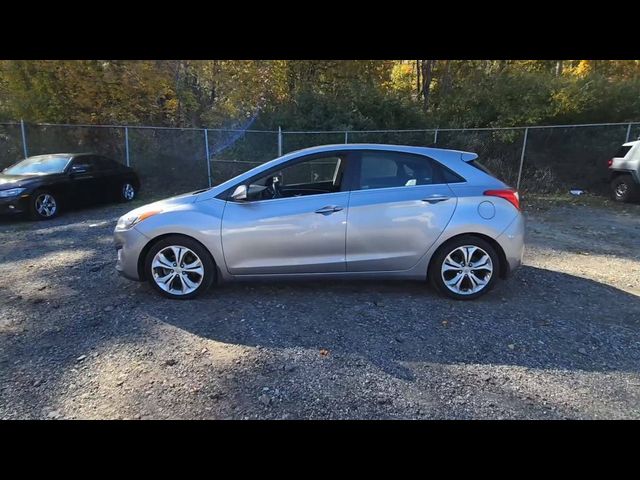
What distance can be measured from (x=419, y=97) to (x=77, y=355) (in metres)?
16.0

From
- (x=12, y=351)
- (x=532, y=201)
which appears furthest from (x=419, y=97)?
(x=12, y=351)

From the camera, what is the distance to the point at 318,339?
3.34 metres

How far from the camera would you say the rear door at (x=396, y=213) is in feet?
12.9

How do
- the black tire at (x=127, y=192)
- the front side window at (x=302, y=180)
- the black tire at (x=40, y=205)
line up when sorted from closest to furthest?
1. the front side window at (x=302, y=180)
2. the black tire at (x=40, y=205)
3. the black tire at (x=127, y=192)

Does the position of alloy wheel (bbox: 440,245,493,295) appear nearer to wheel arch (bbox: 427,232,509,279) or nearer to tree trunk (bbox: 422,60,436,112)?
wheel arch (bbox: 427,232,509,279)

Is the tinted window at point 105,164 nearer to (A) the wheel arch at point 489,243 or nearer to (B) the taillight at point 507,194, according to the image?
(A) the wheel arch at point 489,243

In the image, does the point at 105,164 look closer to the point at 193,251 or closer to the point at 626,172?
the point at 193,251

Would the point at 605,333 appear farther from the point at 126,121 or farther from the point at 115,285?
the point at 126,121

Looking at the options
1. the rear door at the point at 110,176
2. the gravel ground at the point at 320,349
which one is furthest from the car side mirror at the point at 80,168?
the gravel ground at the point at 320,349

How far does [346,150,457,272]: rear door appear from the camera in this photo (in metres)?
3.94

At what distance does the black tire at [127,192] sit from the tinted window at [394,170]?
8319 mm

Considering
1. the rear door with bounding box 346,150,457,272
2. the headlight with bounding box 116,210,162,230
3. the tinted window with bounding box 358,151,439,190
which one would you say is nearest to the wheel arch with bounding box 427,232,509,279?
the rear door with bounding box 346,150,457,272

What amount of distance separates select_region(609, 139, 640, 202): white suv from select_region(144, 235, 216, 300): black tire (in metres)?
10.6

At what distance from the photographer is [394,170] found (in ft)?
13.5
